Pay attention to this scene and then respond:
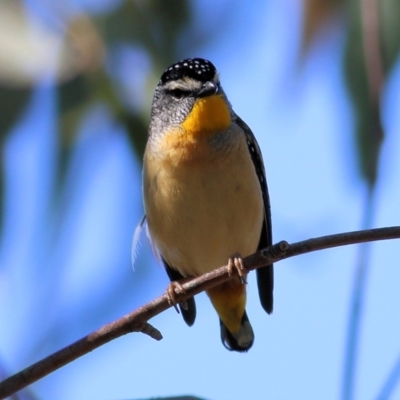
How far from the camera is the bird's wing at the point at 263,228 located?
3170mm

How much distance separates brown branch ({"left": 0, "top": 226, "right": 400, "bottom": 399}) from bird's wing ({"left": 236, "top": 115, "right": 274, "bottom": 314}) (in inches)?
45.4

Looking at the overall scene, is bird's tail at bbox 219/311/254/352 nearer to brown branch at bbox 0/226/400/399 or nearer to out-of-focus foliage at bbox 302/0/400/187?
out-of-focus foliage at bbox 302/0/400/187

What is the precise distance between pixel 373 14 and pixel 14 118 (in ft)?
4.40

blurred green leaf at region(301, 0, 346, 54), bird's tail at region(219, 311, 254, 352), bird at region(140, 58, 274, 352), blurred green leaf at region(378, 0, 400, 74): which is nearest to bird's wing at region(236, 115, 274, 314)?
bird at region(140, 58, 274, 352)

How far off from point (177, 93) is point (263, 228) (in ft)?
2.24

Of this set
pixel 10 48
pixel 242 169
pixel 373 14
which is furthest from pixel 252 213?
pixel 10 48

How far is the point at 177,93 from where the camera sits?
3.18 metres

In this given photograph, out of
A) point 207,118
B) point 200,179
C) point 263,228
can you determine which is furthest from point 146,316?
point 263,228

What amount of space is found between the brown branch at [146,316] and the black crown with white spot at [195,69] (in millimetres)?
1186

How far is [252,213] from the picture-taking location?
297 centimetres

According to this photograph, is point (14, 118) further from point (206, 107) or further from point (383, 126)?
point (383, 126)

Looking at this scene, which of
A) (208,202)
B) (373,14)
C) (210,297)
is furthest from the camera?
(210,297)

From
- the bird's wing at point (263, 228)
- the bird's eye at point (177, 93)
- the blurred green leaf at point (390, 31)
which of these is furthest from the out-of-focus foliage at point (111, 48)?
the bird's wing at point (263, 228)

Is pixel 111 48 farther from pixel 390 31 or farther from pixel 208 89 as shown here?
pixel 390 31
